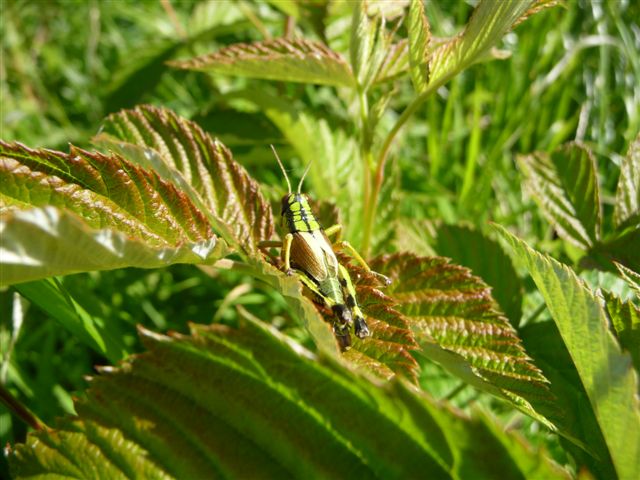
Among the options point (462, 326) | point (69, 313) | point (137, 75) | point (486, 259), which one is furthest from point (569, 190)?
point (137, 75)

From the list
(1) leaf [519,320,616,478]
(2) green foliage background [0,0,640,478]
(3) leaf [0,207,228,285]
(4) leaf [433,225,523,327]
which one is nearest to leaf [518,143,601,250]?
(2) green foliage background [0,0,640,478]

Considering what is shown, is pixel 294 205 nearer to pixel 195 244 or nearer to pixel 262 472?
pixel 195 244

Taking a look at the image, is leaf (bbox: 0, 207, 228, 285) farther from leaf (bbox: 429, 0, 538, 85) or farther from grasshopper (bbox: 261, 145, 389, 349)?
leaf (bbox: 429, 0, 538, 85)

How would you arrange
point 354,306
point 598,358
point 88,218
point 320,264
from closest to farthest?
point 598,358
point 88,218
point 354,306
point 320,264

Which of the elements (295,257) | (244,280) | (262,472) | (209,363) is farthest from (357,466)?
(244,280)

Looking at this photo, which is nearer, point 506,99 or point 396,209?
point 396,209

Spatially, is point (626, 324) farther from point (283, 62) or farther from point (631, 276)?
point (283, 62)

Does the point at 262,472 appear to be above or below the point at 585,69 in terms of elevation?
below
